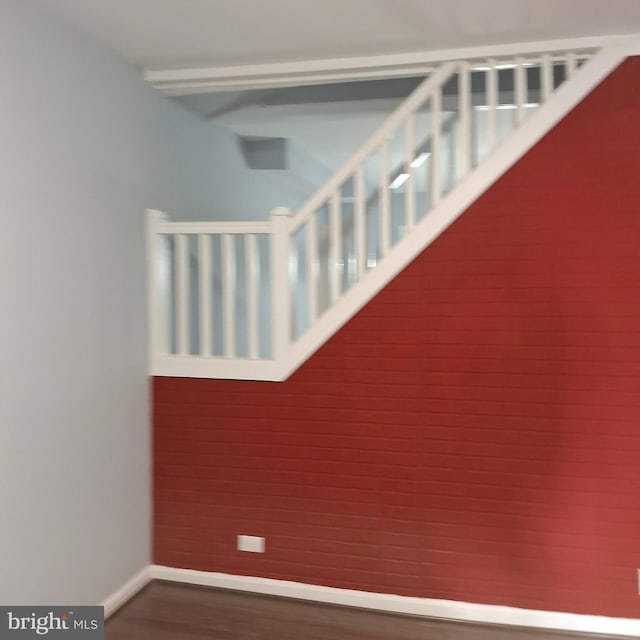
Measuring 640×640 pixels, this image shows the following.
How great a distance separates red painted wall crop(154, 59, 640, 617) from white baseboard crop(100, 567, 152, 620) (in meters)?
0.37

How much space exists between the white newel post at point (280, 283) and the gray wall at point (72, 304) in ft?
2.11

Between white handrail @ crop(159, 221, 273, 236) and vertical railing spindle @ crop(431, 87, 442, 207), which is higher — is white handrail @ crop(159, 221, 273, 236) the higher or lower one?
the lower one

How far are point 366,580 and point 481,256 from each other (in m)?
1.56

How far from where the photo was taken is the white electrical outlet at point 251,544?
10.2 ft

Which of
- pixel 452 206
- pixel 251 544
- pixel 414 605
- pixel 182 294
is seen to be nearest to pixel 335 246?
pixel 452 206

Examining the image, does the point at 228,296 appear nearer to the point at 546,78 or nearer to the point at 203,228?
the point at 203,228

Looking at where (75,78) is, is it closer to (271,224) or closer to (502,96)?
(271,224)

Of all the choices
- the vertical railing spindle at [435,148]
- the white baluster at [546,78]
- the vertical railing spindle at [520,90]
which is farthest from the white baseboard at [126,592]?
the white baluster at [546,78]

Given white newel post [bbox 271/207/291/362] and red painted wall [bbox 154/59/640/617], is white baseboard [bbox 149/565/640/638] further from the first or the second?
white newel post [bbox 271/207/291/362]

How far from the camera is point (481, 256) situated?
280cm

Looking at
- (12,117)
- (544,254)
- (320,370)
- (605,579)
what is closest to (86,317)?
(12,117)

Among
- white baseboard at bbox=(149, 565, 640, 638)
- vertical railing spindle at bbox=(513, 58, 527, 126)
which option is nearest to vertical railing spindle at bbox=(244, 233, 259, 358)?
white baseboard at bbox=(149, 565, 640, 638)

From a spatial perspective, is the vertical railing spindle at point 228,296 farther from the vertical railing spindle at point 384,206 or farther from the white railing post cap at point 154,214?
the vertical railing spindle at point 384,206

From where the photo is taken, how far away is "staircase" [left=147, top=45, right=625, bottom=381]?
2744 mm
